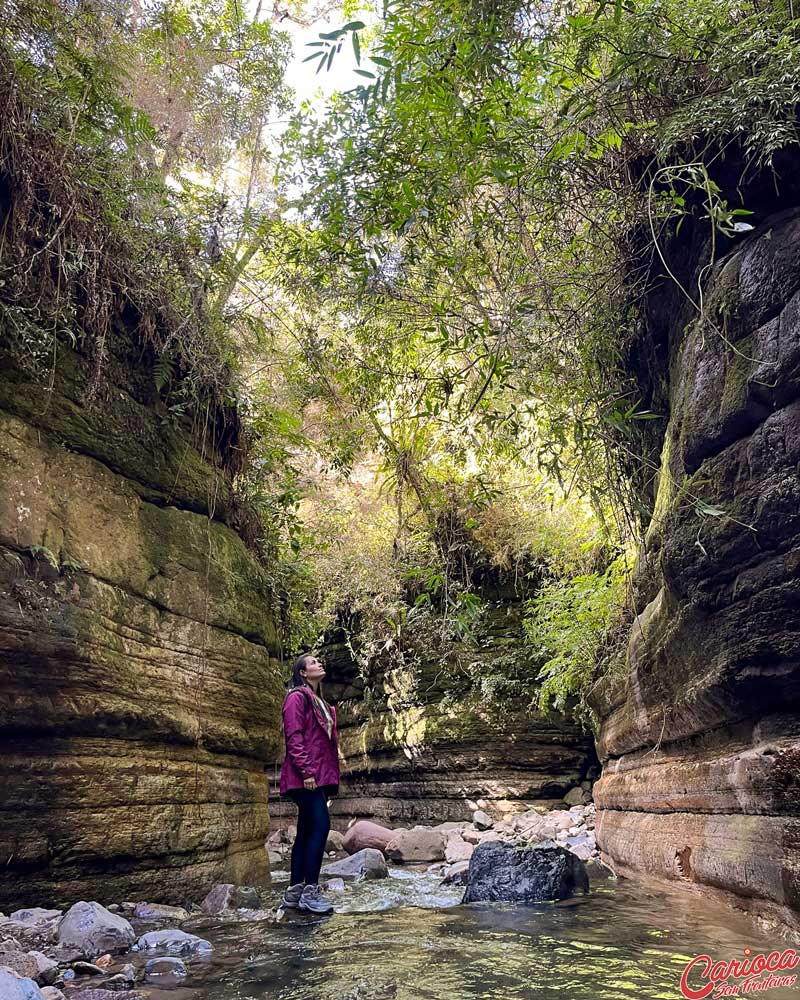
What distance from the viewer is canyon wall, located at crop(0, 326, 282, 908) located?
462cm

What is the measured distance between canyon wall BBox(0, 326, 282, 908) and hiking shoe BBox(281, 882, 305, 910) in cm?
80

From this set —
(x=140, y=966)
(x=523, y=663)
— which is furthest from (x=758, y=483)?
(x=523, y=663)

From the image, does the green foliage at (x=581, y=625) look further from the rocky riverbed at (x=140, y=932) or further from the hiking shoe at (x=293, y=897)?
the hiking shoe at (x=293, y=897)

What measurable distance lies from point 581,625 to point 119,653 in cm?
554

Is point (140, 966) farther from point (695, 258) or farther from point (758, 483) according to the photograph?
point (695, 258)

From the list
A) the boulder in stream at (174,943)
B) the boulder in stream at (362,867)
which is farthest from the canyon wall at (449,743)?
the boulder in stream at (174,943)

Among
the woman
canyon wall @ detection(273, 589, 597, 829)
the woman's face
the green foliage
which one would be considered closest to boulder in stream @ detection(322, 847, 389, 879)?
the woman

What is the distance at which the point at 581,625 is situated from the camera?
8.80 meters

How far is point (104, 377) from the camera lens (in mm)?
5871

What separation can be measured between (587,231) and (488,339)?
1382 mm

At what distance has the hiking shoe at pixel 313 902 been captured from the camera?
527 cm

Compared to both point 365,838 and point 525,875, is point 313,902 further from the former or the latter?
point 365,838

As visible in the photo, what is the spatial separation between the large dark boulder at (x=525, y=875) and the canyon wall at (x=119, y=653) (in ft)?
7.14

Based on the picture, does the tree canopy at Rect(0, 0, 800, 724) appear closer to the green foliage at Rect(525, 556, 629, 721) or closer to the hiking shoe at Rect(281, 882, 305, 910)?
the green foliage at Rect(525, 556, 629, 721)
